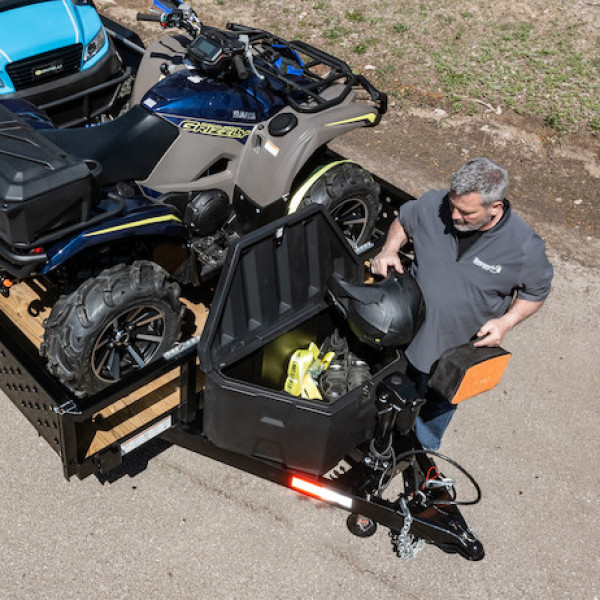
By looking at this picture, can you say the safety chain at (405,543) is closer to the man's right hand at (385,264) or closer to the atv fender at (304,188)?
the man's right hand at (385,264)

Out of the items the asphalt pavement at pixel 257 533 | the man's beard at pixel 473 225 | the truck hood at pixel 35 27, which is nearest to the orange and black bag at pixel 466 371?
the man's beard at pixel 473 225

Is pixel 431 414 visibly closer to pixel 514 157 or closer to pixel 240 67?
pixel 240 67

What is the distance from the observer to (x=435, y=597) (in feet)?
11.2

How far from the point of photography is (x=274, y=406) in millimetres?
2754

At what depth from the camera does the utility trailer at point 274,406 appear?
2.79m

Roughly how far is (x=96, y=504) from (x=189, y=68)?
2.30m

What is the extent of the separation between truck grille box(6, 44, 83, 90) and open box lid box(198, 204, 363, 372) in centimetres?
222

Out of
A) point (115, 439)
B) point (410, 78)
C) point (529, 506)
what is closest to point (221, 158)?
point (115, 439)

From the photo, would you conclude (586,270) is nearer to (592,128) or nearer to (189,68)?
(592,128)

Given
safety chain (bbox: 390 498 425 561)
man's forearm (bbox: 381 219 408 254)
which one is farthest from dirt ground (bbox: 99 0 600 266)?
safety chain (bbox: 390 498 425 561)

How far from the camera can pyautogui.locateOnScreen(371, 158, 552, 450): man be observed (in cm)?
309

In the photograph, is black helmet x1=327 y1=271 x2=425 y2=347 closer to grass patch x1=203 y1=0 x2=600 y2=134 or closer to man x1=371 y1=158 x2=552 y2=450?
man x1=371 y1=158 x2=552 y2=450

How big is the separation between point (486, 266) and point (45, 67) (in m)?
2.79

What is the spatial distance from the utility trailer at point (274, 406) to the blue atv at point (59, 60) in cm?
165
